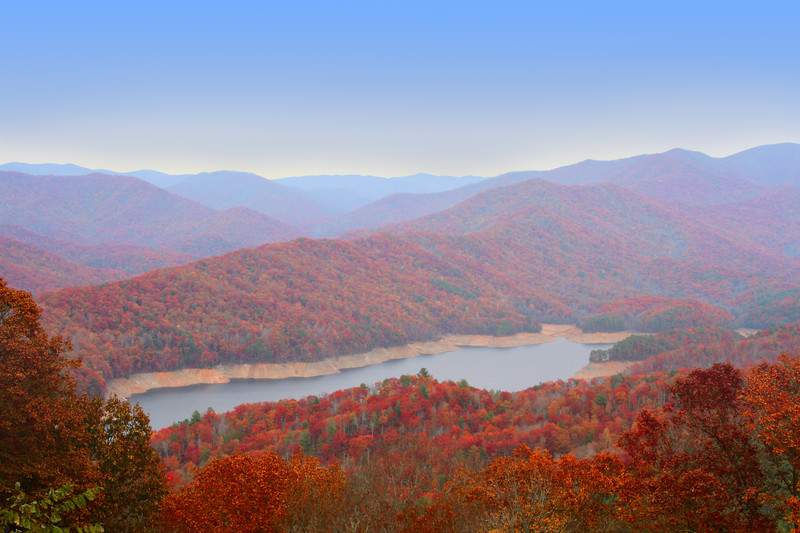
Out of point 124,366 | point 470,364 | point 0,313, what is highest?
point 0,313

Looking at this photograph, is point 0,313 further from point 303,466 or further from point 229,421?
point 229,421

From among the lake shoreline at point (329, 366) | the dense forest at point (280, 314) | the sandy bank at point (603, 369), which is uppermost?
the dense forest at point (280, 314)

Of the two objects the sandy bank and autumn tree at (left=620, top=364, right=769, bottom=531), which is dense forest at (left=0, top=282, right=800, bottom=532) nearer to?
autumn tree at (left=620, top=364, right=769, bottom=531)

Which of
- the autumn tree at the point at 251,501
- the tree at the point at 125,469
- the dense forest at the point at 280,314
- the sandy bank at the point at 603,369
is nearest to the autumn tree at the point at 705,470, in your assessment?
the autumn tree at the point at 251,501

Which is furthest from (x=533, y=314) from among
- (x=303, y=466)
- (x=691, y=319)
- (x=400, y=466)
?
(x=303, y=466)

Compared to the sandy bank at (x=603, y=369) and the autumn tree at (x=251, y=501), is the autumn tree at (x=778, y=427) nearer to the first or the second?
the autumn tree at (x=251, y=501)

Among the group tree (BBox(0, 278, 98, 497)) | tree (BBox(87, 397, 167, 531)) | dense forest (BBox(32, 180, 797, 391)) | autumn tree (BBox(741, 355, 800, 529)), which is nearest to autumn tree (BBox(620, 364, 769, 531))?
autumn tree (BBox(741, 355, 800, 529))
